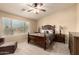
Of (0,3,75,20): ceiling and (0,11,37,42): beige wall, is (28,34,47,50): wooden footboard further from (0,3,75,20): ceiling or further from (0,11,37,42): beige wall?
(0,3,75,20): ceiling

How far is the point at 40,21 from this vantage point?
2045 millimetres

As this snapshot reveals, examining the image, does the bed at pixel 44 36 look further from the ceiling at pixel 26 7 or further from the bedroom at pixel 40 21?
the ceiling at pixel 26 7

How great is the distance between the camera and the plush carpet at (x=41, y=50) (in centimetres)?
193

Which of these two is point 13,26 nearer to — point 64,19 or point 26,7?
point 26,7

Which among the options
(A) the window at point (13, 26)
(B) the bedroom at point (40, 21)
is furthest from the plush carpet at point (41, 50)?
(A) the window at point (13, 26)

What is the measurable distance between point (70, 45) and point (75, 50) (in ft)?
0.46

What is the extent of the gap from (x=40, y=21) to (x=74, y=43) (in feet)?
2.86

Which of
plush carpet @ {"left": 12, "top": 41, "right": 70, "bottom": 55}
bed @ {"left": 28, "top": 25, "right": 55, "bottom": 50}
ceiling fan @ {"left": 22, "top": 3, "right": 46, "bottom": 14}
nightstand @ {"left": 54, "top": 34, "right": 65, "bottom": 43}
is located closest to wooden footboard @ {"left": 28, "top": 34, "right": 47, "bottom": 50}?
bed @ {"left": 28, "top": 25, "right": 55, "bottom": 50}

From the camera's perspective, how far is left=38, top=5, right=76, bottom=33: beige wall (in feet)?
6.28

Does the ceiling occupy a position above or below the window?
above

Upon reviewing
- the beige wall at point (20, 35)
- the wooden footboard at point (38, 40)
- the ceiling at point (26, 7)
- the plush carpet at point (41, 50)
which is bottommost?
the plush carpet at point (41, 50)

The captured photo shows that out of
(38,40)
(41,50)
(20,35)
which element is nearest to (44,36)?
(38,40)

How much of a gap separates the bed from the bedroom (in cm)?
8
